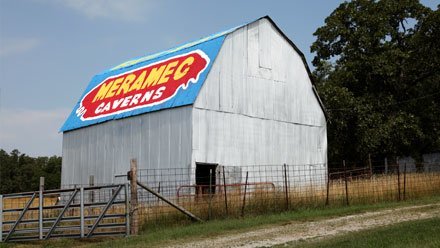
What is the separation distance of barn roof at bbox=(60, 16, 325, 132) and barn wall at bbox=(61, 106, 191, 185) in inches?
16.6

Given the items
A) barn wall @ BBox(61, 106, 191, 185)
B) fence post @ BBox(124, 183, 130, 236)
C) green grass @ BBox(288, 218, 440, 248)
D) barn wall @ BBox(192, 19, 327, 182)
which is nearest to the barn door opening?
barn wall @ BBox(192, 19, 327, 182)

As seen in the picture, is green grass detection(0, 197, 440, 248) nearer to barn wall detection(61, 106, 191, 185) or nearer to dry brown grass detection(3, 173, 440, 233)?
dry brown grass detection(3, 173, 440, 233)

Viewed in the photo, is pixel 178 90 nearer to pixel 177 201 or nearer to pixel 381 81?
pixel 177 201

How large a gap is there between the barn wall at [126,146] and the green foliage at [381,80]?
49.2 ft

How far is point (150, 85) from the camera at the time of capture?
27719 millimetres

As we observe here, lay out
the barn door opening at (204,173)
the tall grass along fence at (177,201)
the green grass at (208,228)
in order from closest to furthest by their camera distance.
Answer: the green grass at (208,228) < the tall grass along fence at (177,201) < the barn door opening at (204,173)

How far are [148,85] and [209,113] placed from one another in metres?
4.58

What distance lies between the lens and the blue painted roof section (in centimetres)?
2478

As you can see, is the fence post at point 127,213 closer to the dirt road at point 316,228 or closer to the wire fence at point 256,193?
the wire fence at point 256,193

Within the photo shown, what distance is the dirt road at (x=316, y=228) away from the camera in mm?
13664

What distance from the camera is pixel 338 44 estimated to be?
4078 cm

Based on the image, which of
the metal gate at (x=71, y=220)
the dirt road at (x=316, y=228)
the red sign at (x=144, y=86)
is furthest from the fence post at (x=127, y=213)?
the red sign at (x=144, y=86)

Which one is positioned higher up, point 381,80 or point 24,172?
point 381,80

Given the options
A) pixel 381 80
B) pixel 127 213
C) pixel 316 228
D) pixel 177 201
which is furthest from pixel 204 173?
pixel 381 80
